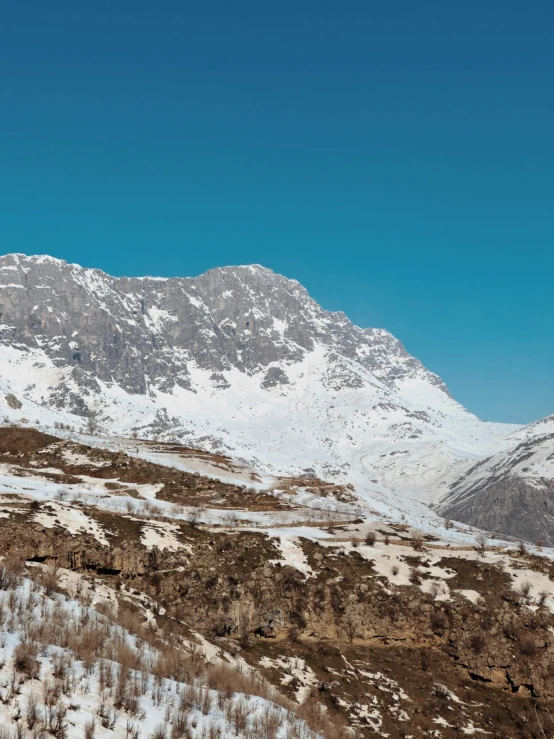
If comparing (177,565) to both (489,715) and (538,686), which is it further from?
(538,686)

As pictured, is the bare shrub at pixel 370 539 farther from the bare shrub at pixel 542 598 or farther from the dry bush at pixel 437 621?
the bare shrub at pixel 542 598

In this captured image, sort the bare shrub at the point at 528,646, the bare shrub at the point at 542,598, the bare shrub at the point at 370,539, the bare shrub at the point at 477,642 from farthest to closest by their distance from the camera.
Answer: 1. the bare shrub at the point at 370,539
2. the bare shrub at the point at 542,598
3. the bare shrub at the point at 477,642
4. the bare shrub at the point at 528,646

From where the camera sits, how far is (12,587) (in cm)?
1498

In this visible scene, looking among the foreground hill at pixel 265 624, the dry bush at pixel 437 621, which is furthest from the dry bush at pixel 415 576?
the dry bush at pixel 437 621

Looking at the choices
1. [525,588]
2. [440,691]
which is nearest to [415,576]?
[525,588]

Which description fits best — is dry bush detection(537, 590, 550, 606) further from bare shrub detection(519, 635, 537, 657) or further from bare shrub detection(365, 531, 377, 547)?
bare shrub detection(365, 531, 377, 547)

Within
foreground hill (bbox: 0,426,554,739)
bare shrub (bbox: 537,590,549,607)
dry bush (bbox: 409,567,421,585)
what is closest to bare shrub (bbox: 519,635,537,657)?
foreground hill (bbox: 0,426,554,739)

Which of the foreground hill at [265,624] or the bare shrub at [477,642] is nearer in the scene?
the foreground hill at [265,624]

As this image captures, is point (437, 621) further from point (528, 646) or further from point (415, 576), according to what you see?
point (528, 646)

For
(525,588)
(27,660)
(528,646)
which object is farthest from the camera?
(525,588)

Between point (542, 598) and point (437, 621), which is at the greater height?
point (542, 598)

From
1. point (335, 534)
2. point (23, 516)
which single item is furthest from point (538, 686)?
point (23, 516)

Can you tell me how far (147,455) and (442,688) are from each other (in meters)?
47.2

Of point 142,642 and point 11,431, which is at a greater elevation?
point 11,431
